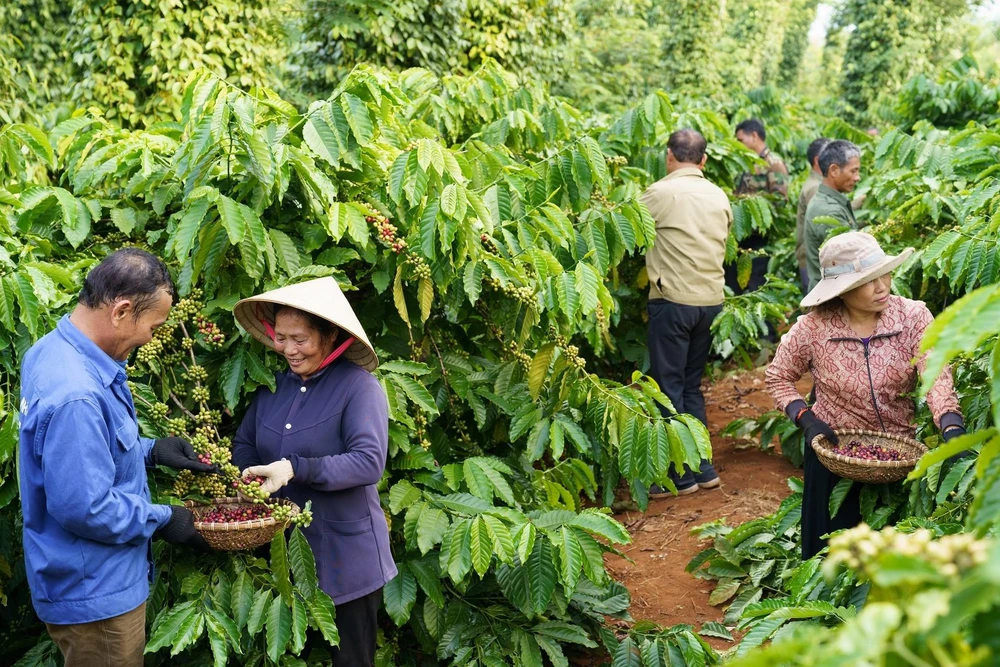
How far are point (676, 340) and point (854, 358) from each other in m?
2.00

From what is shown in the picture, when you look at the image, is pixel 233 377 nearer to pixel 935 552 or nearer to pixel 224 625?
pixel 224 625

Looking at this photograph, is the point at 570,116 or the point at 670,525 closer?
the point at 670,525

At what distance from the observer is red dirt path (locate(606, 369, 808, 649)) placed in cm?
438

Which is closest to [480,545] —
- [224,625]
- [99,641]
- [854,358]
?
[224,625]

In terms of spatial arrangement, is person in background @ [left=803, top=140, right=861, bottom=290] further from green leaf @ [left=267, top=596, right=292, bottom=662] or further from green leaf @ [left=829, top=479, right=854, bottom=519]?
green leaf @ [left=267, top=596, right=292, bottom=662]

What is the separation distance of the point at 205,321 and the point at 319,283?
49 centimetres

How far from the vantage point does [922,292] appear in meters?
4.82

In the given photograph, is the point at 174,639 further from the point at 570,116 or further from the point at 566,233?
the point at 570,116

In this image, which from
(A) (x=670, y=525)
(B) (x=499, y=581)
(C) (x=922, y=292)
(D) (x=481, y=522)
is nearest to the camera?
(D) (x=481, y=522)

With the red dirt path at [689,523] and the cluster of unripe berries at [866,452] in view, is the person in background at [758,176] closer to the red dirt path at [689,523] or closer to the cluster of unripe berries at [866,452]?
the red dirt path at [689,523]

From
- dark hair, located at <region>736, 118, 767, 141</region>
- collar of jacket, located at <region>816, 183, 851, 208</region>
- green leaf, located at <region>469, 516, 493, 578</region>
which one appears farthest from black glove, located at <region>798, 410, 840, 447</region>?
dark hair, located at <region>736, 118, 767, 141</region>

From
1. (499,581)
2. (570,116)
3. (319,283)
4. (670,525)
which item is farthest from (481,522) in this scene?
(570,116)

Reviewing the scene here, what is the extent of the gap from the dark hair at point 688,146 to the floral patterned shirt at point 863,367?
196 centimetres

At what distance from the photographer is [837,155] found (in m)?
5.57
